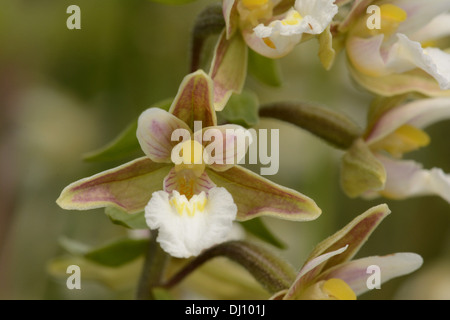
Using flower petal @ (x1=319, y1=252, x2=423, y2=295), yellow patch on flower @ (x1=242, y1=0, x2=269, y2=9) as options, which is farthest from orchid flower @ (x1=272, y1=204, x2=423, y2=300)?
yellow patch on flower @ (x1=242, y1=0, x2=269, y2=9)

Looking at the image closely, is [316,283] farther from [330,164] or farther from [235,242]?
[330,164]

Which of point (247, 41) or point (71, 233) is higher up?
point (247, 41)

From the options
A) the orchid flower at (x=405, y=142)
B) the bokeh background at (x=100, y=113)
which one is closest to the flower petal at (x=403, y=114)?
the orchid flower at (x=405, y=142)

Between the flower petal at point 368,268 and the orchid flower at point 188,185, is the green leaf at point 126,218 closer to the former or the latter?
the orchid flower at point 188,185

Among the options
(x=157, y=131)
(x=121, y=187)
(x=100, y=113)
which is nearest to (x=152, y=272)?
(x=121, y=187)

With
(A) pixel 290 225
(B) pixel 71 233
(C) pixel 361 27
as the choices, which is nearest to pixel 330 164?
(A) pixel 290 225

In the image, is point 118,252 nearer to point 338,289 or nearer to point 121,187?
point 121,187

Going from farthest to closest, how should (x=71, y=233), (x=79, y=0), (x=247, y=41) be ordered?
(x=79, y=0)
(x=71, y=233)
(x=247, y=41)
